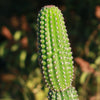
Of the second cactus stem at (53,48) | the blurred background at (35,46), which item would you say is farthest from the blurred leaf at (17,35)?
the second cactus stem at (53,48)

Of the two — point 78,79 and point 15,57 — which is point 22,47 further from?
point 78,79

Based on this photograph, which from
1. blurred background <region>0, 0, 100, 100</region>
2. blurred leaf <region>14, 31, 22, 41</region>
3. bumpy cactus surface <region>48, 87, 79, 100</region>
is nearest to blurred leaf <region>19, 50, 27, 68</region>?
blurred background <region>0, 0, 100, 100</region>

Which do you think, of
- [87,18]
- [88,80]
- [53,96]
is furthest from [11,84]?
[53,96]

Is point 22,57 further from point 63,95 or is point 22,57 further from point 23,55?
point 63,95

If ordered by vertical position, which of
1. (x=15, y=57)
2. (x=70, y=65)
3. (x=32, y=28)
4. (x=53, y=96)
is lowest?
(x=53, y=96)

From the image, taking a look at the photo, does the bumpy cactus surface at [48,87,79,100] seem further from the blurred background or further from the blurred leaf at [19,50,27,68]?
the blurred leaf at [19,50,27,68]

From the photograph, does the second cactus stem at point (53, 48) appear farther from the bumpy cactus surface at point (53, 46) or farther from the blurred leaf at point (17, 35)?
the blurred leaf at point (17, 35)
